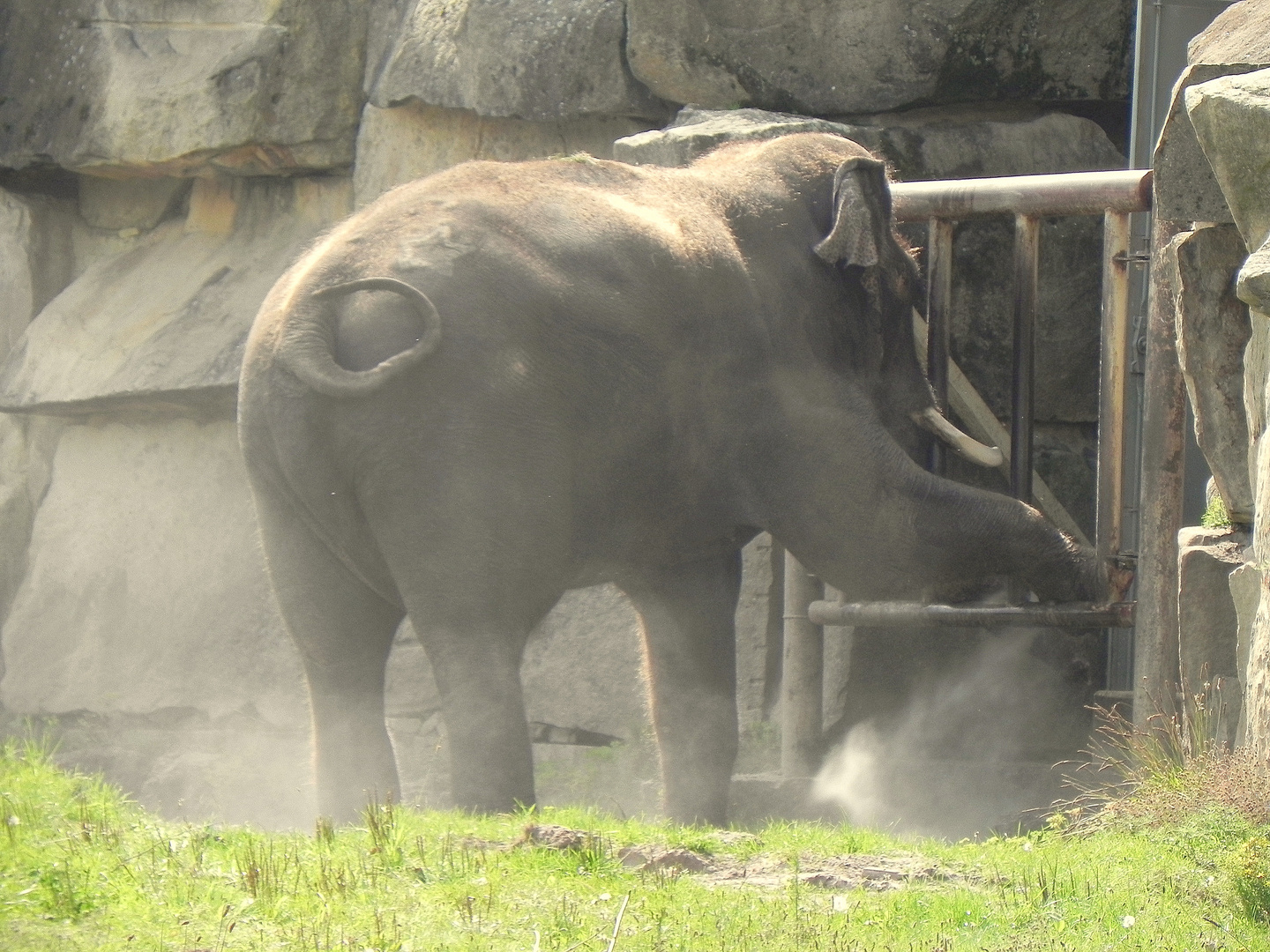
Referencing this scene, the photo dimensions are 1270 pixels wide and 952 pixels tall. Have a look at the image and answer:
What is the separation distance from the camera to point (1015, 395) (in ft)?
22.3

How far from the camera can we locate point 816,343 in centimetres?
654

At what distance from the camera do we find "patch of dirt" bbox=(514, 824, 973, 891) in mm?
4066

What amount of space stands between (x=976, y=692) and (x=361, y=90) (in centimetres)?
448

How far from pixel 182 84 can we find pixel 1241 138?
21.2 ft

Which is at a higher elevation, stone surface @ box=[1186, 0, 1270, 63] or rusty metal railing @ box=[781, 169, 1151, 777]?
stone surface @ box=[1186, 0, 1270, 63]

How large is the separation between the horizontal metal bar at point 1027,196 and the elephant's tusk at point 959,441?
2.51 ft

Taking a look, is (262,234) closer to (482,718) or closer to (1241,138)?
(482,718)

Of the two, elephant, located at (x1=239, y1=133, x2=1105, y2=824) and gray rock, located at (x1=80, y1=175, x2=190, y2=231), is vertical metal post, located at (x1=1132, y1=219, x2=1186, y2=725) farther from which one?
gray rock, located at (x1=80, y1=175, x2=190, y2=231)

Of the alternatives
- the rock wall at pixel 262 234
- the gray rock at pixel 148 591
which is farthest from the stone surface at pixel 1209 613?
the gray rock at pixel 148 591

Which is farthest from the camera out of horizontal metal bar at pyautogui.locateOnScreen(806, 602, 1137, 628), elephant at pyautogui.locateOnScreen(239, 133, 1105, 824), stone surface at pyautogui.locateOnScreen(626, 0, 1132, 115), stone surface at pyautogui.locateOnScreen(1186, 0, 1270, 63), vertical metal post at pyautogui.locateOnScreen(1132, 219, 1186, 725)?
stone surface at pyautogui.locateOnScreen(626, 0, 1132, 115)

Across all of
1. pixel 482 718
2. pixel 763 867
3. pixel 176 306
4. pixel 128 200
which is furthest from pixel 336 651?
pixel 128 200

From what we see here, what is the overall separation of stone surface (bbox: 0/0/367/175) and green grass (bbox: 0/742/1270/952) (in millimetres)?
5564

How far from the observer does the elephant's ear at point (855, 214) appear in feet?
21.4

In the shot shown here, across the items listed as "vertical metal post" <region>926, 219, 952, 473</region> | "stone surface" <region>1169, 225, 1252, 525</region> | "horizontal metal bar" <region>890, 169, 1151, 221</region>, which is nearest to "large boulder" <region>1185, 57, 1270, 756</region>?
"stone surface" <region>1169, 225, 1252, 525</region>
